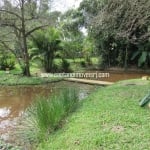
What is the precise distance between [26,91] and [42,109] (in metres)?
5.44

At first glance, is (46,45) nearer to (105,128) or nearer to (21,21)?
(21,21)

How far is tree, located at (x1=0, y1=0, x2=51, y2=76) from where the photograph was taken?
40.4 feet

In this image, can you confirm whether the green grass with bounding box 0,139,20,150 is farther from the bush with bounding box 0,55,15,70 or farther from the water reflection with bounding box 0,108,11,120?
the bush with bounding box 0,55,15,70

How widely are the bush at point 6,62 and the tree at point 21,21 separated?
294 cm

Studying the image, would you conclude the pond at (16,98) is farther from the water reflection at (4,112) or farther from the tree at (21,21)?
the tree at (21,21)

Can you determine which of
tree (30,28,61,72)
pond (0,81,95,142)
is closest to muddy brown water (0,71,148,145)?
pond (0,81,95,142)

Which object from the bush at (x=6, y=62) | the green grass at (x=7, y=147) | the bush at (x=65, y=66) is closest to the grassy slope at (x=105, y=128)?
the green grass at (x=7, y=147)

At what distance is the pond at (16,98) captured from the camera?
21.4 feet

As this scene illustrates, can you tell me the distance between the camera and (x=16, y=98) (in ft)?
31.4

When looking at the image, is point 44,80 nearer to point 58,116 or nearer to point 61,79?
point 61,79

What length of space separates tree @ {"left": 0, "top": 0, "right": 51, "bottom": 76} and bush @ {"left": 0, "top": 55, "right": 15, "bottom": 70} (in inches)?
116

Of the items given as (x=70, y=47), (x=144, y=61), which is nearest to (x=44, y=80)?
(x=70, y=47)

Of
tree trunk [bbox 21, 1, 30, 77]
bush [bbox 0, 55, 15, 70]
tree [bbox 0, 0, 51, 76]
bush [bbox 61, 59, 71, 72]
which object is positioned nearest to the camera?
tree [bbox 0, 0, 51, 76]

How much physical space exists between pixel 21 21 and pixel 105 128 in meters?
8.83
